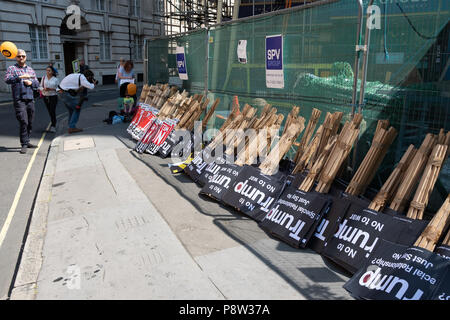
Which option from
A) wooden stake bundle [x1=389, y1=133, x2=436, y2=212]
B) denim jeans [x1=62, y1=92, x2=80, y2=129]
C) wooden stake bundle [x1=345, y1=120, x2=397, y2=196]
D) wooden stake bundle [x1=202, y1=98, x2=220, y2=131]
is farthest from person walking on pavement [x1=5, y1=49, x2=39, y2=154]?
wooden stake bundle [x1=389, y1=133, x2=436, y2=212]

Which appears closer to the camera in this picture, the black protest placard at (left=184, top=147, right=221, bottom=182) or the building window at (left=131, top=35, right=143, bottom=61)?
the black protest placard at (left=184, top=147, right=221, bottom=182)

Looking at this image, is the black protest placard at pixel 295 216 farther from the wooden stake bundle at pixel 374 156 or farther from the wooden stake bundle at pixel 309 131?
the wooden stake bundle at pixel 309 131

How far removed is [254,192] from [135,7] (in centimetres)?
3498

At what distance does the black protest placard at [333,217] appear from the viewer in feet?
12.9

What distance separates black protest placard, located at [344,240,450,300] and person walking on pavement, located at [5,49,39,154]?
26.1ft

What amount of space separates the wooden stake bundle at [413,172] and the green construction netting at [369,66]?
0.45 metres

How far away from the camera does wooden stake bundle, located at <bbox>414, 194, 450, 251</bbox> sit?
321 centimetres

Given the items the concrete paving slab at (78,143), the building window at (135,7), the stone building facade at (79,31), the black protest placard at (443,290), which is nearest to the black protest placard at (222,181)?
the black protest placard at (443,290)

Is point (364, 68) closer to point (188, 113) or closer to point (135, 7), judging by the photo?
point (188, 113)

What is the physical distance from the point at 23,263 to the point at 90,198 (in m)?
1.85

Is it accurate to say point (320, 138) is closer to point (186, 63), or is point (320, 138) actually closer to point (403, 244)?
point (403, 244)

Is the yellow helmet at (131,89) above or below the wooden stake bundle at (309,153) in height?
above

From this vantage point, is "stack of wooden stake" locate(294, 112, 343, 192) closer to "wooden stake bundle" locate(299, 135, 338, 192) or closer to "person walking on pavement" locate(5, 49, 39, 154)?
"wooden stake bundle" locate(299, 135, 338, 192)
